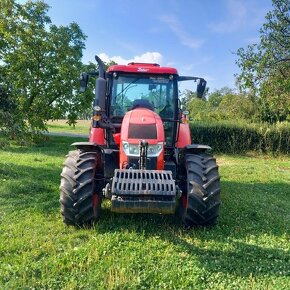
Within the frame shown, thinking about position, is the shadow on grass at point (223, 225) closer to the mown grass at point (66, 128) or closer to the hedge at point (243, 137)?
the hedge at point (243, 137)

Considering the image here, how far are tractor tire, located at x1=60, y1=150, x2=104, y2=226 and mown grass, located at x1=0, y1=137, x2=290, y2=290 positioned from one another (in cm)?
17

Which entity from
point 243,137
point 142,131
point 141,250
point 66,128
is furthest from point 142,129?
point 66,128

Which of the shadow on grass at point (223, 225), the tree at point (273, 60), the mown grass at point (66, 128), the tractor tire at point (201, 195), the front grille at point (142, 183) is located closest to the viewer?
the shadow on grass at point (223, 225)

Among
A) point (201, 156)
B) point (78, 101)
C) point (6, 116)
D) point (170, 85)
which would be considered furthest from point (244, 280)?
point (78, 101)

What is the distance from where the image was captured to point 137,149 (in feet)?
15.2

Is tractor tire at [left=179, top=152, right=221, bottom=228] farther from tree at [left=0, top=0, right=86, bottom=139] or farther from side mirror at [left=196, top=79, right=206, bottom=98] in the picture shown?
tree at [left=0, top=0, right=86, bottom=139]

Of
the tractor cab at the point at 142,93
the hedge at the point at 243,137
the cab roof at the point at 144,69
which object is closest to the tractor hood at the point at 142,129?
the tractor cab at the point at 142,93

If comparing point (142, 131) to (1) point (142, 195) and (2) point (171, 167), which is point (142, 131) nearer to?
(2) point (171, 167)

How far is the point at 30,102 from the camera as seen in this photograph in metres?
16.8

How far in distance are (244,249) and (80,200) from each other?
2141mm

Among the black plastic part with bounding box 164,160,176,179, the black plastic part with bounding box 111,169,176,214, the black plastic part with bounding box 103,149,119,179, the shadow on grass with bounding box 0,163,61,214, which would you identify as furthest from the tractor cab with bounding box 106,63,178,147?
the shadow on grass with bounding box 0,163,61,214

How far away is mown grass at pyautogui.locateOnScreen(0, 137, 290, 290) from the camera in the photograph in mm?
3264

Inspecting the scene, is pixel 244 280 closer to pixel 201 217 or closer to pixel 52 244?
pixel 201 217

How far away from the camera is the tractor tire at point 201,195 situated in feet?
14.6
